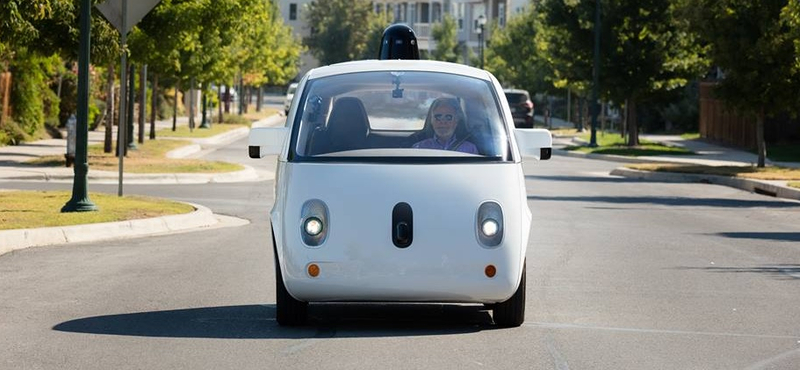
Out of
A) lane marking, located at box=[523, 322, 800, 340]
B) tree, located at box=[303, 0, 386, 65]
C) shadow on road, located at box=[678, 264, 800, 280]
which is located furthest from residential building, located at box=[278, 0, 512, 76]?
lane marking, located at box=[523, 322, 800, 340]

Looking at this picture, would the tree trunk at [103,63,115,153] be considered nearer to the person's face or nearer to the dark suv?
the person's face

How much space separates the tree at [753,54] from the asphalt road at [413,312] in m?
16.0

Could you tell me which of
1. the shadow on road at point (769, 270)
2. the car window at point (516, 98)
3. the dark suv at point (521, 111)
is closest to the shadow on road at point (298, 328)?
the shadow on road at point (769, 270)

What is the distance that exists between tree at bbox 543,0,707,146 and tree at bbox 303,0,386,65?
76.4 metres

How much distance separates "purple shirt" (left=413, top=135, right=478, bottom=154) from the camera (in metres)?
10.8

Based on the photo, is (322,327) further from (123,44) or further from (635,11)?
(635,11)

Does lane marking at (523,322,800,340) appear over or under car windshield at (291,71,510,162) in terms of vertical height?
under

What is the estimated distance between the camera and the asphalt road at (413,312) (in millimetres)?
9250

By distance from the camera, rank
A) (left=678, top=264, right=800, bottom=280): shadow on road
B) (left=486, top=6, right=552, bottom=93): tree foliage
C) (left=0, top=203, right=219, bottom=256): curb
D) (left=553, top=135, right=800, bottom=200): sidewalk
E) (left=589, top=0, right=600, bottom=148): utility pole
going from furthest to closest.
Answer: (left=486, top=6, right=552, bottom=93): tree foliage < (left=589, top=0, right=600, bottom=148): utility pole < (left=553, top=135, right=800, bottom=200): sidewalk < (left=0, top=203, right=219, bottom=256): curb < (left=678, top=264, right=800, bottom=280): shadow on road

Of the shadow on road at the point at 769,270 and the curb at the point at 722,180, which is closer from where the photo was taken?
the shadow on road at the point at 769,270

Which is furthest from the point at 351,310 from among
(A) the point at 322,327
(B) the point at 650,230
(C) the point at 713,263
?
(B) the point at 650,230

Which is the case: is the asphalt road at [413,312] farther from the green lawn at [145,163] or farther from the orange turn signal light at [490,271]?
the green lawn at [145,163]

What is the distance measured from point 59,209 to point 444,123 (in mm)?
9945

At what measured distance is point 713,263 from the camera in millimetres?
15406
